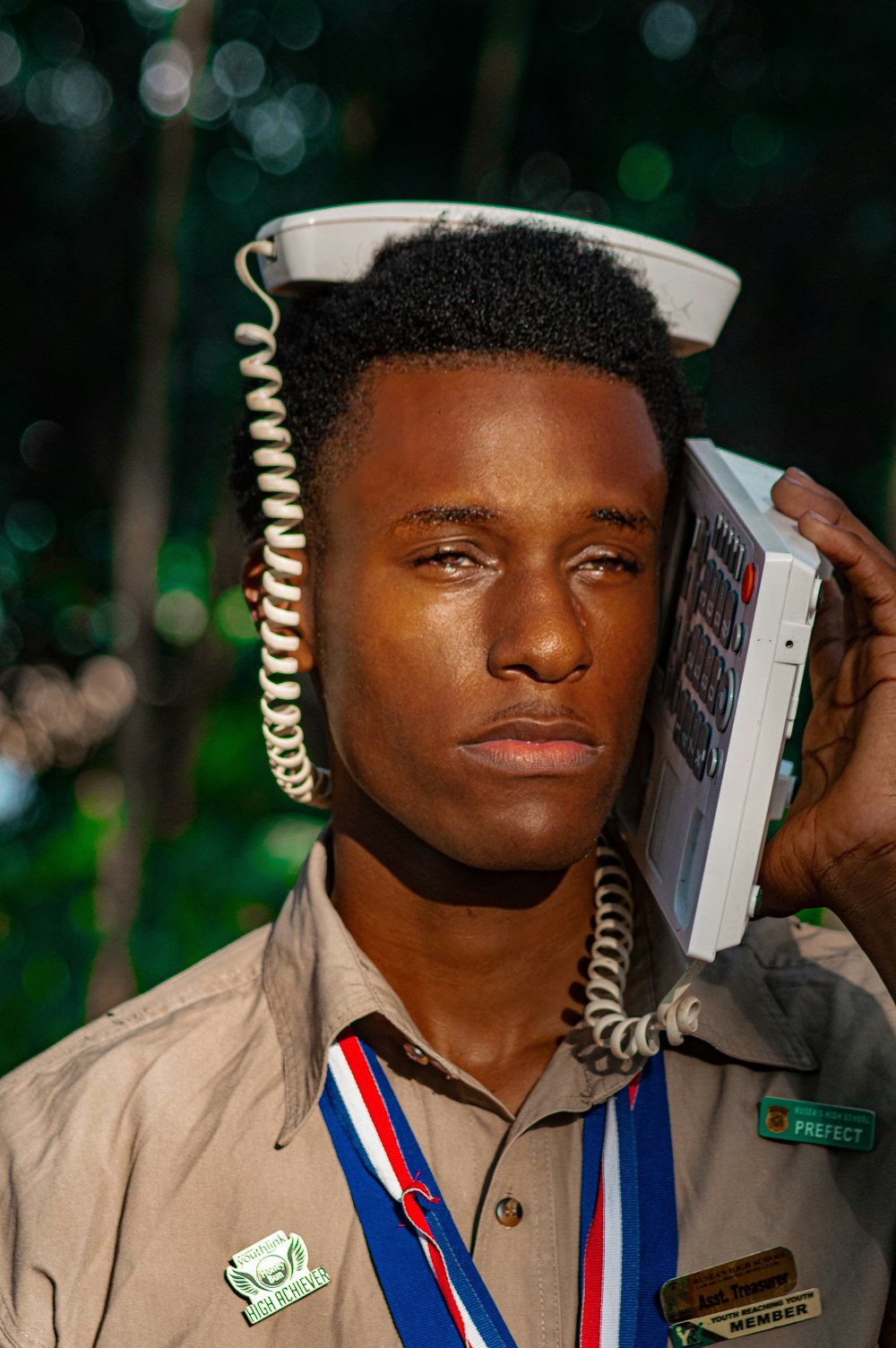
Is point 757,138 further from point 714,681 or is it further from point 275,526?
point 714,681

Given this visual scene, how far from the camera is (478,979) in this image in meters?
2.50

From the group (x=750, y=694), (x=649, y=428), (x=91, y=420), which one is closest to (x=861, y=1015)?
(x=750, y=694)

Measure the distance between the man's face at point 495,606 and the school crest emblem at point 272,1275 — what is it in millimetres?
661

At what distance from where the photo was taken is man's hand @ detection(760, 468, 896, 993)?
2186mm

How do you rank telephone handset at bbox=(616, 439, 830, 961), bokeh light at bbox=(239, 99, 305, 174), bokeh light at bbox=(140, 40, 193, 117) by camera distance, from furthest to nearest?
bokeh light at bbox=(239, 99, 305, 174)
bokeh light at bbox=(140, 40, 193, 117)
telephone handset at bbox=(616, 439, 830, 961)

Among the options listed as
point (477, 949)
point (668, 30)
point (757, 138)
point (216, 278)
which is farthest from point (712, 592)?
point (216, 278)

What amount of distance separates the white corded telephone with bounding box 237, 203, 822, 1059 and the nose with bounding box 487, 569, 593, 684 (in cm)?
23

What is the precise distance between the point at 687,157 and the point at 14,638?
341 centimetres

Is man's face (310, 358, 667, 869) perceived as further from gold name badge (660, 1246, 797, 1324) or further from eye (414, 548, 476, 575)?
gold name badge (660, 1246, 797, 1324)

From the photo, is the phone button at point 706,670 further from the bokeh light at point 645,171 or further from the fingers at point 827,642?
the bokeh light at point 645,171

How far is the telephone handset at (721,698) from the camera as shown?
204cm

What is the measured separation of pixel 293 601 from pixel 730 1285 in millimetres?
1350

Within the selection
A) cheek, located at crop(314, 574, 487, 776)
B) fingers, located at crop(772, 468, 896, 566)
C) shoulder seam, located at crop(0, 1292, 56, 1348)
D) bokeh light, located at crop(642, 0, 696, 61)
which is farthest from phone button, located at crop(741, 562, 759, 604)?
bokeh light, located at crop(642, 0, 696, 61)

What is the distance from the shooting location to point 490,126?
580 centimetres
